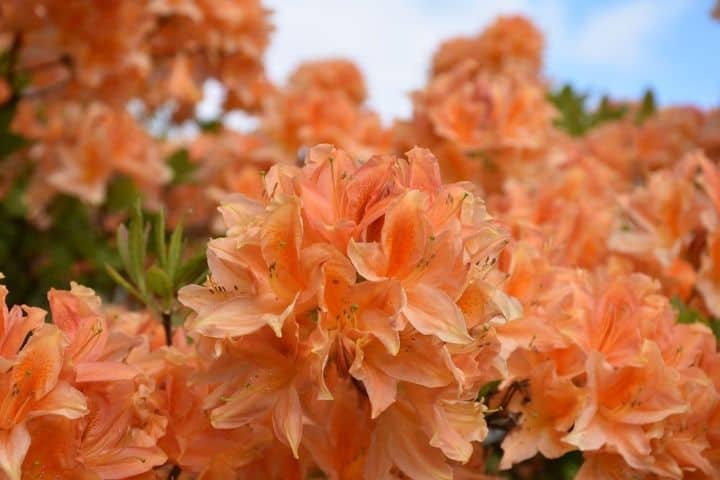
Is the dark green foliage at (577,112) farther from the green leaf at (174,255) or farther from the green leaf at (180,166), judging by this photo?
the green leaf at (174,255)

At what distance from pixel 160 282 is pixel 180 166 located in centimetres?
225

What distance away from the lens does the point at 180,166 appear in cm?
354

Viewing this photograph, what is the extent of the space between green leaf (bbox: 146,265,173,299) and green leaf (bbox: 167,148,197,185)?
2205 mm

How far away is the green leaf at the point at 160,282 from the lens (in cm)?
135

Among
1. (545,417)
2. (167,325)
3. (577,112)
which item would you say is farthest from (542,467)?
(577,112)

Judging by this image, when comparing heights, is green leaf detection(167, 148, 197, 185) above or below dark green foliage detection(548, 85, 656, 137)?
below

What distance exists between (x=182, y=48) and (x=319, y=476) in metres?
2.33

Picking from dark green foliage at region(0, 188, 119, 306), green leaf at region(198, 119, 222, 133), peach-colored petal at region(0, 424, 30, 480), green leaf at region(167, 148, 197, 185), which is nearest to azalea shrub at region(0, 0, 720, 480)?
peach-colored petal at region(0, 424, 30, 480)

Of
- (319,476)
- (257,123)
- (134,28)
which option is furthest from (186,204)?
(319,476)

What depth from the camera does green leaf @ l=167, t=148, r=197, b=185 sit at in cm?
352

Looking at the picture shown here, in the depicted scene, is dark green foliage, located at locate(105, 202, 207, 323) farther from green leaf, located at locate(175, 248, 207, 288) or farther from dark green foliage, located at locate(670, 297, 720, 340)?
dark green foliage, located at locate(670, 297, 720, 340)

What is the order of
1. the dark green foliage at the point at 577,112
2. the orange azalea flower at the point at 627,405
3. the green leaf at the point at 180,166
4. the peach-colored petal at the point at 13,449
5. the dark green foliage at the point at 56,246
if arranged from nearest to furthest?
the peach-colored petal at the point at 13,449 < the orange azalea flower at the point at 627,405 < the dark green foliage at the point at 56,246 < the green leaf at the point at 180,166 < the dark green foliage at the point at 577,112

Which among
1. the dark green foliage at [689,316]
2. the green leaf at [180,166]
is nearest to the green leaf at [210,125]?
the green leaf at [180,166]

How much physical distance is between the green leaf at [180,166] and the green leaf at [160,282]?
220cm
